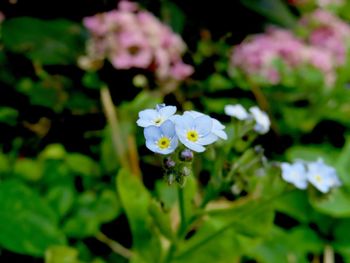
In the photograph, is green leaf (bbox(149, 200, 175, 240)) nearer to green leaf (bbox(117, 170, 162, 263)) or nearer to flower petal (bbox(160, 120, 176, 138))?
green leaf (bbox(117, 170, 162, 263))

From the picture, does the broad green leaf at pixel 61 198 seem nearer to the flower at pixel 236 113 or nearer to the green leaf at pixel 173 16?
the flower at pixel 236 113

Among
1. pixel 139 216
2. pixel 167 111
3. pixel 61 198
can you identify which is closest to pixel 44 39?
pixel 61 198

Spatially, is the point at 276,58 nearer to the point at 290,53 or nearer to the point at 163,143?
the point at 290,53

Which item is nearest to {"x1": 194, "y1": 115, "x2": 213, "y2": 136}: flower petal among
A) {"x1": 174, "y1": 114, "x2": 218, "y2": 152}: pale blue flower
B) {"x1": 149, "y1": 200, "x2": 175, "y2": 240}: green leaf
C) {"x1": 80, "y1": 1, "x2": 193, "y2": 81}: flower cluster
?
{"x1": 174, "y1": 114, "x2": 218, "y2": 152}: pale blue flower

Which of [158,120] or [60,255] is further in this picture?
[60,255]

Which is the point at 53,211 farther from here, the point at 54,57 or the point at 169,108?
the point at 54,57

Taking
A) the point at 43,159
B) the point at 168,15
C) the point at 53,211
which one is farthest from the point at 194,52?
the point at 53,211
